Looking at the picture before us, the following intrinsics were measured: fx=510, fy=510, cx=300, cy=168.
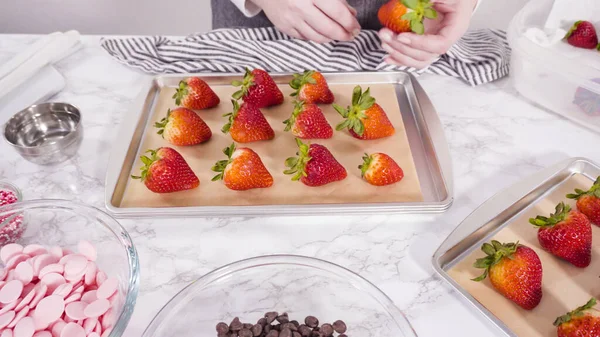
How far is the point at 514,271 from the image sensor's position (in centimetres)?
76

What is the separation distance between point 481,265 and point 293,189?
36 centimetres

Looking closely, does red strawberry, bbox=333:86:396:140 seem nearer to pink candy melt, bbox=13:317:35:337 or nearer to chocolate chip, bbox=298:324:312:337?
chocolate chip, bbox=298:324:312:337

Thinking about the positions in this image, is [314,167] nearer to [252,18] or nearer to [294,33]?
[294,33]

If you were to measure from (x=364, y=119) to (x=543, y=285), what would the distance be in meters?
0.45

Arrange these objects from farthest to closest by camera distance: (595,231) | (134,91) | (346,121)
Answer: (134,91) < (346,121) < (595,231)

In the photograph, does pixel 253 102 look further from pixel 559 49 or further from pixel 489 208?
pixel 559 49

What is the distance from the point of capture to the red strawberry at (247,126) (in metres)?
1.04

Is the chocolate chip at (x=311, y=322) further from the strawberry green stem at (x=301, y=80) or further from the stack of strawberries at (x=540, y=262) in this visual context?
the strawberry green stem at (x=301, y=80)

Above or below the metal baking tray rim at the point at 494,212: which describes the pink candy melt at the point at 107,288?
below

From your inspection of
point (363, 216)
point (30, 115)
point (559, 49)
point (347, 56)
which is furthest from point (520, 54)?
point (30, 115)

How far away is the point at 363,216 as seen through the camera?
0.93m

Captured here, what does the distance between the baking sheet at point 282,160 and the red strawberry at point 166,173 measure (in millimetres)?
19

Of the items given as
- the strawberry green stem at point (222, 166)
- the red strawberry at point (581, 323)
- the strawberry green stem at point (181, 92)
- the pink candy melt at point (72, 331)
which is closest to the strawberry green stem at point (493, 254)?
the red strawberry at point (581, 323)

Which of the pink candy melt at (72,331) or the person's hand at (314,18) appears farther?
the person's hand at (314,18)
